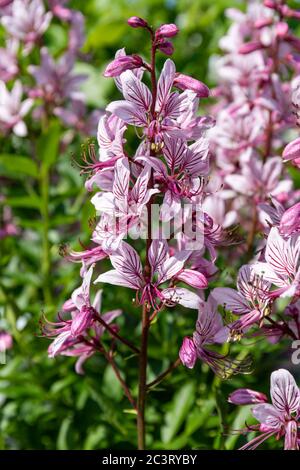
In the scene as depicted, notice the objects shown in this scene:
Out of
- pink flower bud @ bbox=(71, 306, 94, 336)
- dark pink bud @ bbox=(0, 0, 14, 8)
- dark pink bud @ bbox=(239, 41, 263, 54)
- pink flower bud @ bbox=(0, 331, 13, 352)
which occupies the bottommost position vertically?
pink flower bud @ bbox=(0, 331, 13, 352)

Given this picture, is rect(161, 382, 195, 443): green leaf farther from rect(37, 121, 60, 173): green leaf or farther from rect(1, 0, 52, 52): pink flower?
rect(1, 0, 52, 52): pink flower

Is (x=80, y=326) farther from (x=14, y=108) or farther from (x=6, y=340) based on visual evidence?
(x=14, y=108)

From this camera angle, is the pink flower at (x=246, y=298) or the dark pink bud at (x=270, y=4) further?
the dark pink bud at (x=270, y=4)

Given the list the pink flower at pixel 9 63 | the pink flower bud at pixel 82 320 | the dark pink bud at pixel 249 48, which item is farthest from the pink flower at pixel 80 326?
the pink flower at pixel 9 63

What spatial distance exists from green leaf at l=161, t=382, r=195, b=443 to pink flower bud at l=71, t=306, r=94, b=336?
21.4 inches

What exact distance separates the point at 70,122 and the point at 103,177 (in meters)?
1.05

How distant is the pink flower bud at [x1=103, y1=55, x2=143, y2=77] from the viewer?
4.64ft

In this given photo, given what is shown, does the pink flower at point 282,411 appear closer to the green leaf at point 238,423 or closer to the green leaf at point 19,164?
the green leaf at point 238,423

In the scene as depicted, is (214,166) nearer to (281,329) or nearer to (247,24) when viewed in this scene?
(247,24)

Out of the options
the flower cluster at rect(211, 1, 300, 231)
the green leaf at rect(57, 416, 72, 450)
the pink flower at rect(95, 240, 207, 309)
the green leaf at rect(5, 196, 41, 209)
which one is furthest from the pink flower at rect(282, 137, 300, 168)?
the green leaf at rect(5, 196, 41, 209)

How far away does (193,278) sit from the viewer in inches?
54.8

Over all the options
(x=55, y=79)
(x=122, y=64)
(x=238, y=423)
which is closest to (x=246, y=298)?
(x=238, y=423)

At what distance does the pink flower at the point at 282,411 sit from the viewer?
1.33 meters

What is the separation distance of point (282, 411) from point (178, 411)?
0.57 metres
